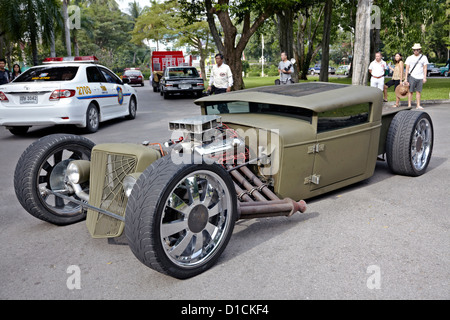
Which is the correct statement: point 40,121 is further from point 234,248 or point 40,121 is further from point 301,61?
point 301,61

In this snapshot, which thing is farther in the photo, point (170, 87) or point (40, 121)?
point (170, 87)

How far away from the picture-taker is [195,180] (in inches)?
123

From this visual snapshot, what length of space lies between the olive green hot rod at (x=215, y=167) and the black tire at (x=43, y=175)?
1cm

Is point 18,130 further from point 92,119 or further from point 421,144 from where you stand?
point 421,144

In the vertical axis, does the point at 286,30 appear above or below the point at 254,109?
above

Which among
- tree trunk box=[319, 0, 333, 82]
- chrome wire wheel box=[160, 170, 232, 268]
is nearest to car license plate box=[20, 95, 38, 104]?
chrome wire wheel box=[160, 170, 232, 268]

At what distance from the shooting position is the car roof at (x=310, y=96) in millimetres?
4227

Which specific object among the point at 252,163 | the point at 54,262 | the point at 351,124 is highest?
the point at 351,124

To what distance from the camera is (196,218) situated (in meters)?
3.13

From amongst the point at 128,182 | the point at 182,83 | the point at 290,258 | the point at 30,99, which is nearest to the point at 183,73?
the point at 182,83

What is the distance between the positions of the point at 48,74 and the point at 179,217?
312 inches

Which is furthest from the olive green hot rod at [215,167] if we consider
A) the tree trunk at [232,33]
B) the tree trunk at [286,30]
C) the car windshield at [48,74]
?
the tree trunk at [286,30]

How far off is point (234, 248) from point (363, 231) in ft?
4.00
